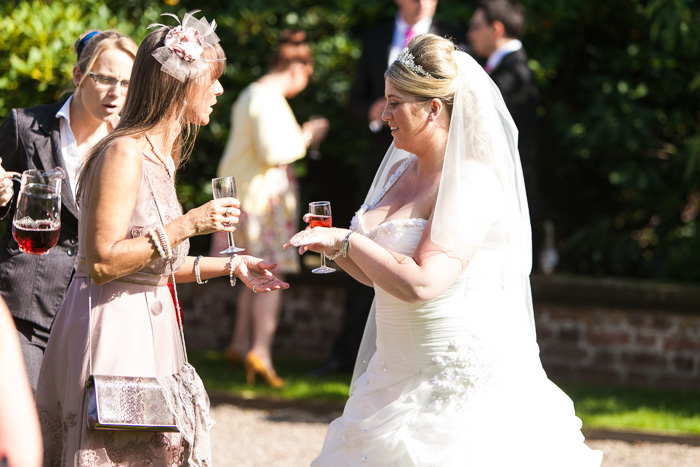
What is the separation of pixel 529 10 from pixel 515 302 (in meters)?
4.38

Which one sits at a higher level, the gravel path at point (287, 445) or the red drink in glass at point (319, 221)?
the red drink in glass at point (319, 221)

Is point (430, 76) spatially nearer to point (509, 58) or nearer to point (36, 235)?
point (36, 235)

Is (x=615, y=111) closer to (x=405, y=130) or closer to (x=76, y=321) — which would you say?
(x=405, y=130)

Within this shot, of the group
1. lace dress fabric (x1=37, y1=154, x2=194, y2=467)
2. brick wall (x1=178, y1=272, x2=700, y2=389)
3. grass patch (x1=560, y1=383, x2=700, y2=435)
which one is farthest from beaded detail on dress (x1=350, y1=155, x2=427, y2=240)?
brick wall (x1=178, y1=272, x2=700, y2=389)

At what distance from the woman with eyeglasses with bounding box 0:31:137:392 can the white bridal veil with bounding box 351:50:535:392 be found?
4.46 feet

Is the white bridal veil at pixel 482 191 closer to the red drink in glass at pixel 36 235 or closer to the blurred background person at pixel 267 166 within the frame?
the red drink in glass at pixel 36 235

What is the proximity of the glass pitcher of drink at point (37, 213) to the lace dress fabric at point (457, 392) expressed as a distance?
1075mm

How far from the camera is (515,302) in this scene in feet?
10.8

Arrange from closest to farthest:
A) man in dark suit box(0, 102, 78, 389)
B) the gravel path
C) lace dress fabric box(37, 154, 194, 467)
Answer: lace dress fabric box(37, 154, 194, 467) → man in dark suit box(0, 102, 78, 389) → the gravel path

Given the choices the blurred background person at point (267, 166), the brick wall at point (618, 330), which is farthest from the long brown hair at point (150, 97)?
the brick wall at point (618, 330)

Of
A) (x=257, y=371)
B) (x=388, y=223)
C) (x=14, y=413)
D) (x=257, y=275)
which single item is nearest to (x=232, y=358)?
(x=257, y=371)

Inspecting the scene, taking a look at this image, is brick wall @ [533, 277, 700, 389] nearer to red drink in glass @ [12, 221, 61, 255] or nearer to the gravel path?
the gravel path

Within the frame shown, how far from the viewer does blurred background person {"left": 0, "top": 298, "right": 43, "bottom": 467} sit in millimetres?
1705

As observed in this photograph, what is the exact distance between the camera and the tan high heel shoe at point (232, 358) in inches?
273
